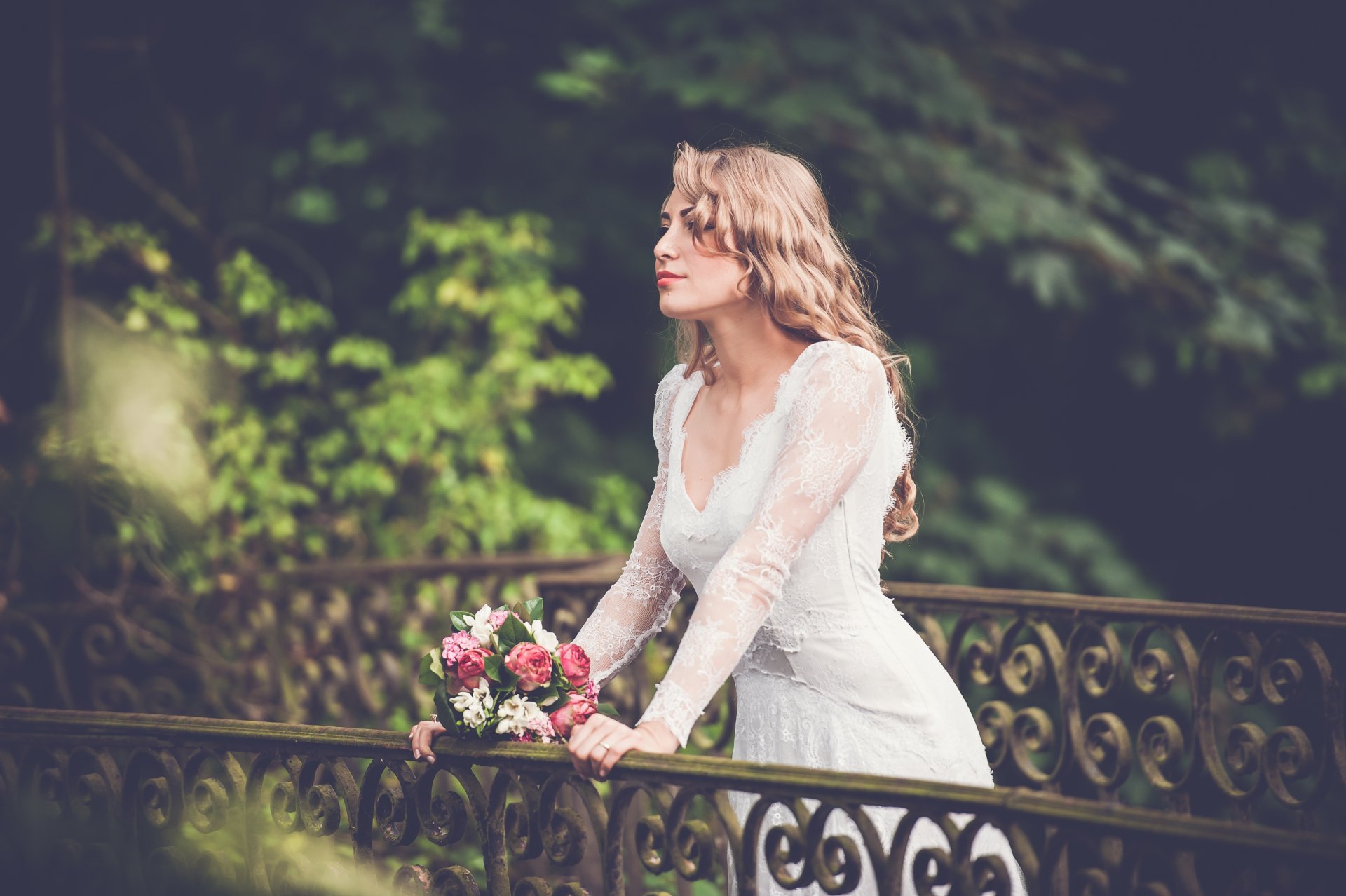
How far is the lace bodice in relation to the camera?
2.55 m

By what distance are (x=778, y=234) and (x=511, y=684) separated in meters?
1.07

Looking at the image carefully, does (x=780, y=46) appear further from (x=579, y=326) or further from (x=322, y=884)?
(x=322, y=884)

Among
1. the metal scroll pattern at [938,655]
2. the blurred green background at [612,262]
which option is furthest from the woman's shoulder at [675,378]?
the blurred green background at [612,262]

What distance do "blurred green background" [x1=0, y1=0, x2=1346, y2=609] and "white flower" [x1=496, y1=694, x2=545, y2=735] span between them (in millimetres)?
3267

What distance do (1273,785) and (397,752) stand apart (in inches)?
84.2

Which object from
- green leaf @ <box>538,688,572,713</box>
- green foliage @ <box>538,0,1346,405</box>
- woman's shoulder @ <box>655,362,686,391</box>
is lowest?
green leaf @ <box>538,688,572,713</box>

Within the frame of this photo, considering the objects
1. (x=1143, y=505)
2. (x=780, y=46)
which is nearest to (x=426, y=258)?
(x=780, y=46)

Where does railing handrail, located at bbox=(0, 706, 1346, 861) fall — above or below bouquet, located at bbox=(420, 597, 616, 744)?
below

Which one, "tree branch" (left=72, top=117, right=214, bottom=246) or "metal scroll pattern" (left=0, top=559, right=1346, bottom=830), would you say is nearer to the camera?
"metal scroll pattern" (left=0, top=559, right=1346, bottom=830)

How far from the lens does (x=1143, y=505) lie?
31.3ft

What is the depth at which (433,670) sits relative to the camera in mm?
2650

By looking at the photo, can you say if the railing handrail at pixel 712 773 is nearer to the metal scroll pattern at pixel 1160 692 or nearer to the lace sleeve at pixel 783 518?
the lace sleeve at pixel 783 518

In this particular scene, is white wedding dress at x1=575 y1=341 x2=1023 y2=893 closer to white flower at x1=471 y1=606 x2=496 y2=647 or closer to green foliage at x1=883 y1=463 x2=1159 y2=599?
white flower at x1=471 y1=606 x2=496 y2=647

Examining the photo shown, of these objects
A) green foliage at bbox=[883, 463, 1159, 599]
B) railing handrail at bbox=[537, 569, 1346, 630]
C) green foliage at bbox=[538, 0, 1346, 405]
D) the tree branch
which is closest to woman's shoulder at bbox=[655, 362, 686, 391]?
railing handrail at bbox=[537, 569, 1346, 630]
